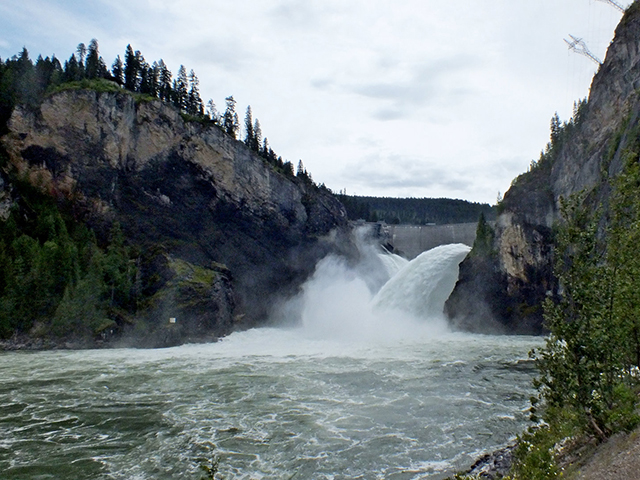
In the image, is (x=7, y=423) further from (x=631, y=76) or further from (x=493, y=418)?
(x=631, y=76)

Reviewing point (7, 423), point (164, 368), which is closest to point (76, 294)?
point (164, 368)

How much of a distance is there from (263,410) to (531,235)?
33781 mm

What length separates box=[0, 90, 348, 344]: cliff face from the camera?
40.2 m

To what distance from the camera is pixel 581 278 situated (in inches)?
322

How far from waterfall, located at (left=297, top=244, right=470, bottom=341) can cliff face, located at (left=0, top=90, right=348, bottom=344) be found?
10.2 ft

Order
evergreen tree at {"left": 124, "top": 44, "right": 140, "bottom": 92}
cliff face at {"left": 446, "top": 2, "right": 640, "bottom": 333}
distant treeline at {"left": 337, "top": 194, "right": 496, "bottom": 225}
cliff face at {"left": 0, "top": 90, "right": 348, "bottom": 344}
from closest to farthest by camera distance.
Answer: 1. cliff face at {"left": 446, "top": 2, "right": 640, "bottom": 333}
2. cliff face at {"left": 0, "top": 90, "right": 348, "bottom": 344}
3. evergreen tree at {"left": 124, "top": 44, "right": 140, "bottom": 92}
4. distant treeline at {"left": 337, "top": 194, "right": 496, "bottom": 225}

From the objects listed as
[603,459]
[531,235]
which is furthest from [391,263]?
[603,459]

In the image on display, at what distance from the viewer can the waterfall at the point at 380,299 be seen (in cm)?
4341

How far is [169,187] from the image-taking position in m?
44.2

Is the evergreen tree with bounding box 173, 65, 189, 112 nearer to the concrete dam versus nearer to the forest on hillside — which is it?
the forest on hillside

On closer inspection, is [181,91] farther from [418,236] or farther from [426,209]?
[426,209]

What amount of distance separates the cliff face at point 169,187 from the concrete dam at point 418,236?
68.9 ft

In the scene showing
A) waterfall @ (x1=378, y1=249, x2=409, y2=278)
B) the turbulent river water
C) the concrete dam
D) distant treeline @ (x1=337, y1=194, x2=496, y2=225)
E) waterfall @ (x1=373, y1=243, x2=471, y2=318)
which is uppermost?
distant treeline @ (x1=337, y1=194, x2=496, y2=225)

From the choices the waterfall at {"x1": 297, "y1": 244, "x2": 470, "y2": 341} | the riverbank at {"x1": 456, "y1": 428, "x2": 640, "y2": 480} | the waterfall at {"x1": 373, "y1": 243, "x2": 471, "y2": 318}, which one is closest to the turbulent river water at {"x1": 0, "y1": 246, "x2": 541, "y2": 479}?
the riverbank at {"x1": 456, "y1": 428, "x2": 640, "y2": 480}
